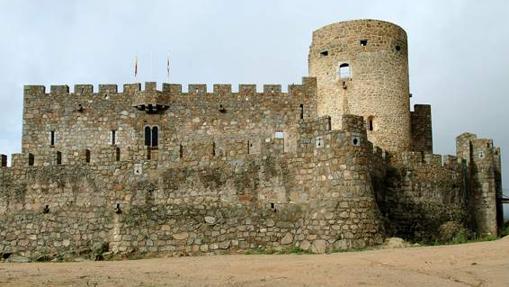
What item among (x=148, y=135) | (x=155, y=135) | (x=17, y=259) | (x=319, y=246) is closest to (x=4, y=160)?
(x=17, y=259)

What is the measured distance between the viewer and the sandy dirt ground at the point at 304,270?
17.5 meters

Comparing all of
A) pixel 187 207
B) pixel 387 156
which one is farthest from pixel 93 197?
pixel 387 156

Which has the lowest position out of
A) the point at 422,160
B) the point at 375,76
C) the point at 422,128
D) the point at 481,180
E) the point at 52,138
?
the point at 481,180

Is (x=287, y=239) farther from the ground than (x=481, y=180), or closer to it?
closer to it

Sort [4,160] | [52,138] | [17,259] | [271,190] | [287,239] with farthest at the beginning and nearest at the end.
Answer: [52,138] < [4,160] < [17,259] < [271,190] < [287,239]

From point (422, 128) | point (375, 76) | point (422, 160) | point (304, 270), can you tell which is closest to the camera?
point (304, 270)

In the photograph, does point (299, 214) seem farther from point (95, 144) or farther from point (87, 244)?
point (95, 144)

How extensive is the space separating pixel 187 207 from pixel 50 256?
446cm

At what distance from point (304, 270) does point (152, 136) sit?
19.5 metres

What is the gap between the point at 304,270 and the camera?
18875 mm

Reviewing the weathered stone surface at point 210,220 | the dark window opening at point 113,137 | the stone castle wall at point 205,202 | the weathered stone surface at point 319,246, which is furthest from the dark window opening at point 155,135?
the weathered stone surface at point 319,246

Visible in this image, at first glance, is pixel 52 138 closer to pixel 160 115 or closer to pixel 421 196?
pixel 160 115

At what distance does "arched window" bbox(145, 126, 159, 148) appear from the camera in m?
37.1

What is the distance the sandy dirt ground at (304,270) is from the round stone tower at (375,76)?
11389 mm
